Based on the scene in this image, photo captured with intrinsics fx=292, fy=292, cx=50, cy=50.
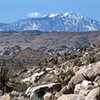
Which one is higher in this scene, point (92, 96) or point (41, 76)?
point (92, 96)

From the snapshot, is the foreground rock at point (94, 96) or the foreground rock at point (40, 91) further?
the foreground rock at point (40, 91)

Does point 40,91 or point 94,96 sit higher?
point 94,96

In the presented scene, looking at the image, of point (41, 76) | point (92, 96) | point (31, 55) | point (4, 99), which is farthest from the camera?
point (31, 55)

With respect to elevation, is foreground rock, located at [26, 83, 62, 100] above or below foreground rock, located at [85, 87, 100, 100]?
below

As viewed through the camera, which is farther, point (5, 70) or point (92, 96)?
point (5, 70)

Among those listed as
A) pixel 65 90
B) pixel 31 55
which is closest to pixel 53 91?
pixel 65 90

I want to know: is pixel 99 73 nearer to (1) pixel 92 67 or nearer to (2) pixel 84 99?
(1) pixel 92 67

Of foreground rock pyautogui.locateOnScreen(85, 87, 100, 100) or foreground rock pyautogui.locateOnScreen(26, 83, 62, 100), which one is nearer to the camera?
foreground rock pyautogui.locateOnScreen(85, 87, 100, 100)

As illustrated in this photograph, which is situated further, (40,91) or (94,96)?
(40,91)

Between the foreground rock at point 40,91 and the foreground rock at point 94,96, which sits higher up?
the foreground rock at point 94,96

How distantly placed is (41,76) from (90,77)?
12043 millimetres

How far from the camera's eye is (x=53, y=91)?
15.2m

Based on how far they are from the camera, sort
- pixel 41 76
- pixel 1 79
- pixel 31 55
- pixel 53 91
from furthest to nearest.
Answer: pixel 31 55, pixel 41 76, pixel 1 79, pixel 53 91

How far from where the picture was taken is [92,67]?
17734 millimetres
